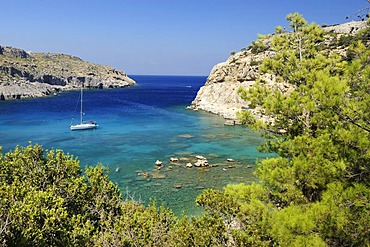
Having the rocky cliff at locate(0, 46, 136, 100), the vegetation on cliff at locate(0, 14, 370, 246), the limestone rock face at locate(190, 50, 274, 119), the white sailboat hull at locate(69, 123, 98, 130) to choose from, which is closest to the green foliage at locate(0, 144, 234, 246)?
the vegetation on cliff at locate(0, 14, 370, 246)

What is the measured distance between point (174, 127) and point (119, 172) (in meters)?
26.4

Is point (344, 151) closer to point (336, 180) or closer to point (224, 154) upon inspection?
point (336, 180)

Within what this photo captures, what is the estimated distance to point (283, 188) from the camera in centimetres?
1093

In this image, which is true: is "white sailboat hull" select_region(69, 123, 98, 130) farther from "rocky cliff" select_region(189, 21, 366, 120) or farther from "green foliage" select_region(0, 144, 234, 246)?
"green foliage" select_region(0, 144, 234, 246)

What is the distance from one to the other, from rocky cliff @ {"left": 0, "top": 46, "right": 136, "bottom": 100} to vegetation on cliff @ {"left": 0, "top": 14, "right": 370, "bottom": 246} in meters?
94.8

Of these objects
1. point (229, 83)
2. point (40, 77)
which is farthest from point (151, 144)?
point (40, 77)

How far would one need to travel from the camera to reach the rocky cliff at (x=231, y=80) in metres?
72.2

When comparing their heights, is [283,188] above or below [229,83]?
below

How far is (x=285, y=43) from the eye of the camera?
539 inches

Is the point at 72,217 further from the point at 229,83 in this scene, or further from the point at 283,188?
the point at 229,83

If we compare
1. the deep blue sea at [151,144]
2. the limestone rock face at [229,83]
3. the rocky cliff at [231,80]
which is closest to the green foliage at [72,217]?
the deep blue sea at [151,144]

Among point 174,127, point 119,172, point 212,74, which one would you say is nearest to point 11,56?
point 212,74

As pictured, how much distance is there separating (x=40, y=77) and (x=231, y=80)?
83726mm

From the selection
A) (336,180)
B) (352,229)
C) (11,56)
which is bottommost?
(352,229)
